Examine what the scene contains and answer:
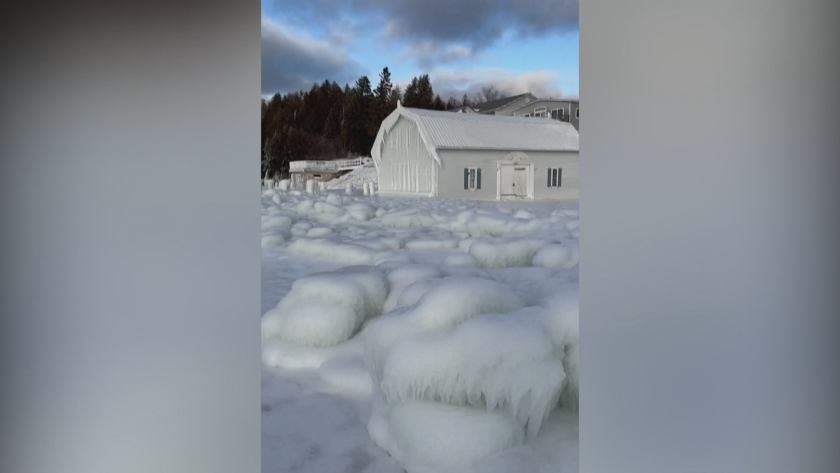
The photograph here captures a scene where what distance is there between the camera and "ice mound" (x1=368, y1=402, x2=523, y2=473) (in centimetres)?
232

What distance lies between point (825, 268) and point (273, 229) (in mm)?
3058

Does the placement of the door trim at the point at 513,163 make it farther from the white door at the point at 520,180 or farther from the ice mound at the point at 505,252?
the ice mound at the point at 505,252

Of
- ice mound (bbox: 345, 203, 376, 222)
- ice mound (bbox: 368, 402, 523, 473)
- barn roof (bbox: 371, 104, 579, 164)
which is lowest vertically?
Result: ice mound (bbox: 368, 402, 523, 473)

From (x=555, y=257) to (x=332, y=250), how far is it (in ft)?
4.19

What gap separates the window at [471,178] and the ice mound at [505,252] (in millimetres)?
357

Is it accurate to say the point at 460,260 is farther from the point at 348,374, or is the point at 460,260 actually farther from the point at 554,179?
the point at 348,374

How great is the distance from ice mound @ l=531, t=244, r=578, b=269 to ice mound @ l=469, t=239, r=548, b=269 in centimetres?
4

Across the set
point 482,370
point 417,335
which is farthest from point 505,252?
point 482,370

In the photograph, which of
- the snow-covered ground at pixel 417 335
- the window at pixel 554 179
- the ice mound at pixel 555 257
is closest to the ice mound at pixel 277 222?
the snow-covered ground at pixel 417 335

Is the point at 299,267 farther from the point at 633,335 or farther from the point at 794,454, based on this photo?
the point at 794,454

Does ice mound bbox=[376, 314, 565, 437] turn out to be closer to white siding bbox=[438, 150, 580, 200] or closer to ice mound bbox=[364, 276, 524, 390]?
ice mound bbox=[364, 276, 524, 390]

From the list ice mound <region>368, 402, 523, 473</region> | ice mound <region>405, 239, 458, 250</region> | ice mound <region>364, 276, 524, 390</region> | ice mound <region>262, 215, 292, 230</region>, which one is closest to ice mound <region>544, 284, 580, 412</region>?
ice mound <region>364, 276, 524, 390</region>

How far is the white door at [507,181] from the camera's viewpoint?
12.0 ft

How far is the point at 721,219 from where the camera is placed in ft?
4.10
